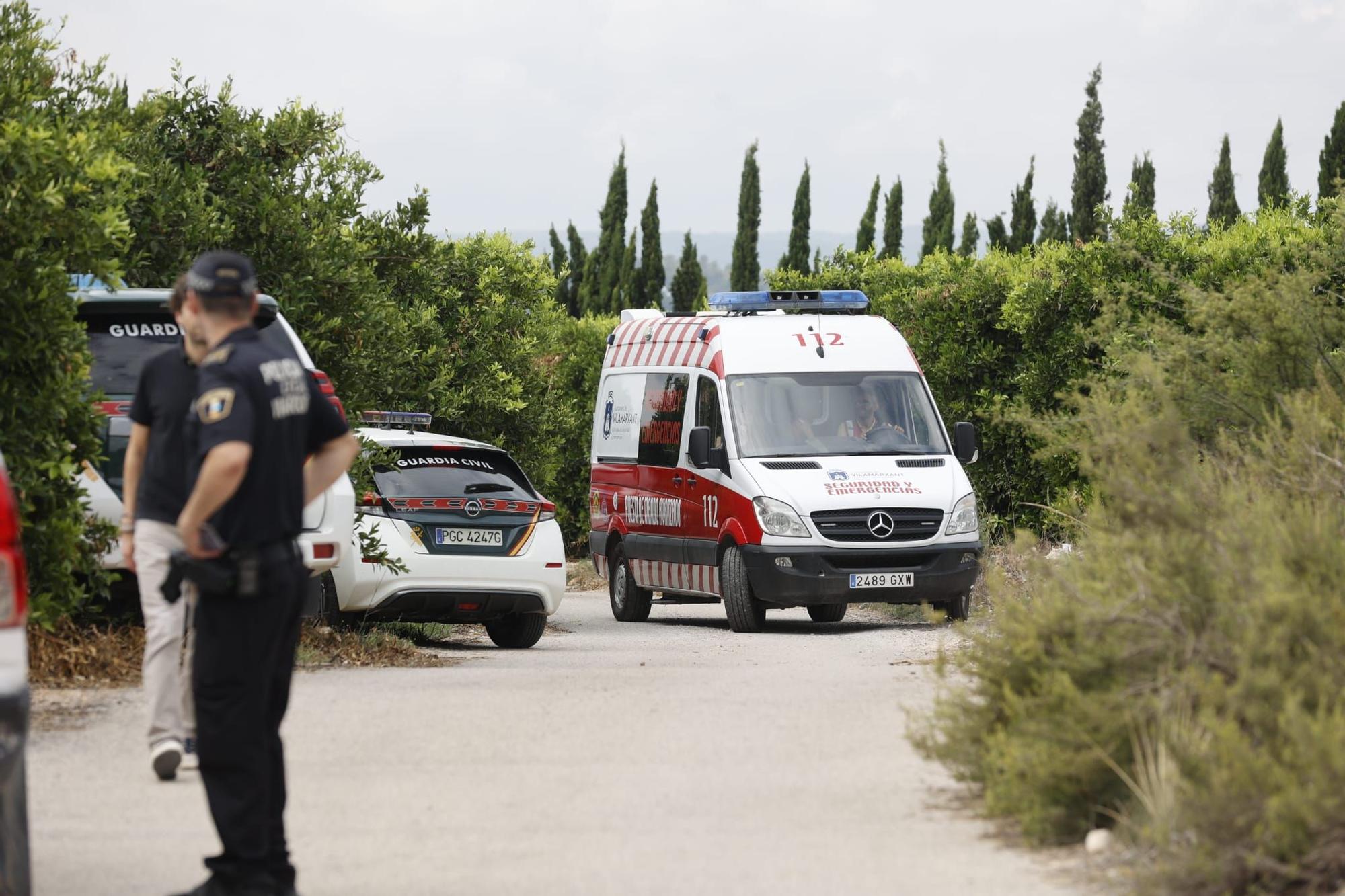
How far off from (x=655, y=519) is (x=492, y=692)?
7460 millimetres

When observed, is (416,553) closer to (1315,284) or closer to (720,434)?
(720,434)

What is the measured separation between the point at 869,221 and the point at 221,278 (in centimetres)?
4690

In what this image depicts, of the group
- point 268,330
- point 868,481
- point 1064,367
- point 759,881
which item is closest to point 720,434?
point 868,481

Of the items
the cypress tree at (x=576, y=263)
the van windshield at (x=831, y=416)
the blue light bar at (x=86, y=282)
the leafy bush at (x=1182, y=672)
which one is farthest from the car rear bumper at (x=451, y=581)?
the cypress tree at (x=576, y=263)

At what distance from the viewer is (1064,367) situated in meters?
19.1

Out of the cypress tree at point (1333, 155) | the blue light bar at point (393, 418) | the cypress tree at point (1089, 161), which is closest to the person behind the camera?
the blue light bar at point (393, 418)

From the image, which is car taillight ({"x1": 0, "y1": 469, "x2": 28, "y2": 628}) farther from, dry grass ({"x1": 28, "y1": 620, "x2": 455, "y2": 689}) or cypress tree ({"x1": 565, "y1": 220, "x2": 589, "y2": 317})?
cypress tree ({"x1": 565, "y1": 220, "x2": 589, "y2": 317})

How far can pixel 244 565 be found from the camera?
5488 millimetres

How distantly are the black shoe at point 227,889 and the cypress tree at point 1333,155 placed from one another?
34.1 m

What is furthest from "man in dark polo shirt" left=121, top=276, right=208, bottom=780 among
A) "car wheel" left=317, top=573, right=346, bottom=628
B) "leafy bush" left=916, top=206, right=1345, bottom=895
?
"car wheel" left=317, top=573, right=346, bottom=628

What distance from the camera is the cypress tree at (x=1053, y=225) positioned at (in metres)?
45.4

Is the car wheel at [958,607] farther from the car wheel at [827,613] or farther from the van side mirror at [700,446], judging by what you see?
the van side mirror at [700,446]

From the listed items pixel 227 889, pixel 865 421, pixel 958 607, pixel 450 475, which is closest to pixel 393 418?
pixel 450 475

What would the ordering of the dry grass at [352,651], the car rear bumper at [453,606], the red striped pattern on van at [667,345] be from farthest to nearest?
the red striped pattern on van at [667,345] < the car rear bumper at [453,606] < the dry grass at [352,651]
